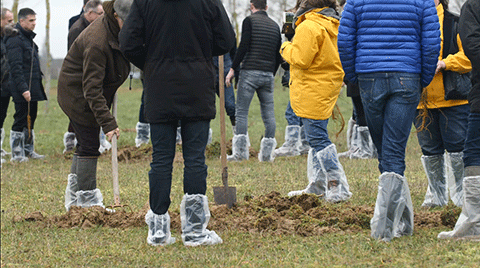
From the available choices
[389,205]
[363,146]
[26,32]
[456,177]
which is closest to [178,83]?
[389,205]

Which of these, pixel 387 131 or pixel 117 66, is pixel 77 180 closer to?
pixel 117 66

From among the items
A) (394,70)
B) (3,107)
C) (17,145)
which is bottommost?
(17,145)

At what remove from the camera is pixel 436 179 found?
6.00 metres

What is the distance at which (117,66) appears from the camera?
19.4 ft

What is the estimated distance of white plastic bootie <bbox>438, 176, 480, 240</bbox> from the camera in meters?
4.57

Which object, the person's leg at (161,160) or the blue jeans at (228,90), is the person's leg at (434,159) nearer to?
the person's leg at (161,160)

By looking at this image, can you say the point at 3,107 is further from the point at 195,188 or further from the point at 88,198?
the point at 195,188

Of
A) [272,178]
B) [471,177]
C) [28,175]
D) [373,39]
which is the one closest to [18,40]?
[28,175]

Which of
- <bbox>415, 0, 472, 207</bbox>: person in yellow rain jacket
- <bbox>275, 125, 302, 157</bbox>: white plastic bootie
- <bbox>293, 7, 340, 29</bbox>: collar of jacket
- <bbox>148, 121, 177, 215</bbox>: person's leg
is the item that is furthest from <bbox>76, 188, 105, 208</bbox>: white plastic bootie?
<bbox>275, 125, 302, 157</bbox>: white plastic bootie

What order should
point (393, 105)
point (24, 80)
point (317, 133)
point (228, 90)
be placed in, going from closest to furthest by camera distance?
point (393, 105), point (317, 133), point (24, 80), point (228, 90)

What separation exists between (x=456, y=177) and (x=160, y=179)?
2.76 m

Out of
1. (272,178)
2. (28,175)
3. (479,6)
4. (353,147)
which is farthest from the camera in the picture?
(353,147)

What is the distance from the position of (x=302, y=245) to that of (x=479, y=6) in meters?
2.11

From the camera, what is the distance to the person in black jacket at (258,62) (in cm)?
961
